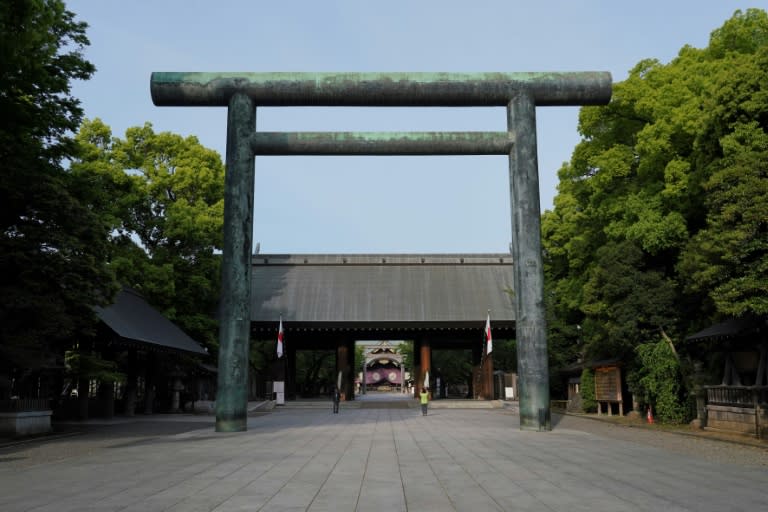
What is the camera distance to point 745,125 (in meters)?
17.6

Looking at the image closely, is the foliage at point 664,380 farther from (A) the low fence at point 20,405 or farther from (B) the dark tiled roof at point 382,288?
(A) the low fence at point 20,405

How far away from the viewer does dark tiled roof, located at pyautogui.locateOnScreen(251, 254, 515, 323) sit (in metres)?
39.5

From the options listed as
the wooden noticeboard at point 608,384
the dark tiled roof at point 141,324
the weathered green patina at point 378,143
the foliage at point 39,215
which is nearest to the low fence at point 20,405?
the foliage at point 39,215

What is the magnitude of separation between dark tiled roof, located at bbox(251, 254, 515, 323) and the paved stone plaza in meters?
22.3

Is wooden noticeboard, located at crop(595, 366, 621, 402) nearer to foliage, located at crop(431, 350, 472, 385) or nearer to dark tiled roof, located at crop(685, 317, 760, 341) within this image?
dark tiled roof, located at crop(685, 317, 760, 341)

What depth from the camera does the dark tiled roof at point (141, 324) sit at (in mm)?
22516

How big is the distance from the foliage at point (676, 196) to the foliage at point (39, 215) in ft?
56.6

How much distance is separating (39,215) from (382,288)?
2760 cm

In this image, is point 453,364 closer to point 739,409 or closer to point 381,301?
point 381,301

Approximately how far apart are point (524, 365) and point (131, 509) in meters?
12.7

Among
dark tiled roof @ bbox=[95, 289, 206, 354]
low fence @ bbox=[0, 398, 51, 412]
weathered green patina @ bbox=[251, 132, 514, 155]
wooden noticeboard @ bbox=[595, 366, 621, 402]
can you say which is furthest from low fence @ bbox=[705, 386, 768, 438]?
low fence @ bbox=[0, 398, 51, 412]

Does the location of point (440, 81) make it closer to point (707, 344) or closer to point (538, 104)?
point (538, 104)

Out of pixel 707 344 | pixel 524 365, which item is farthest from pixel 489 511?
pixel 707 344

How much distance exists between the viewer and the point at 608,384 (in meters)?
28.0
